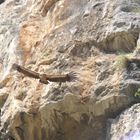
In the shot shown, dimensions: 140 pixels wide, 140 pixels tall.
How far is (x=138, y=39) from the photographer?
893 centimetres

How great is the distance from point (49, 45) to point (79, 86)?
5.69 feet

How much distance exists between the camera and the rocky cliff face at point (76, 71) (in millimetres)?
8078

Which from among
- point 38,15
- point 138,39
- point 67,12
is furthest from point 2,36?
point 138,39

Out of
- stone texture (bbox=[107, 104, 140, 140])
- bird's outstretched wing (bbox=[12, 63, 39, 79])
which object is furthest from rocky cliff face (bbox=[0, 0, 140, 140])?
bird's outstretched wing (bbox=[12, 63, 39, 79])

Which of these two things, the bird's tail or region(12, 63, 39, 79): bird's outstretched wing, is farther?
region(12, 63, 39, 79): bird's outstretched wing

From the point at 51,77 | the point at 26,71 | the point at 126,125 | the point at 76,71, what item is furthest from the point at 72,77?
the point at 126,125

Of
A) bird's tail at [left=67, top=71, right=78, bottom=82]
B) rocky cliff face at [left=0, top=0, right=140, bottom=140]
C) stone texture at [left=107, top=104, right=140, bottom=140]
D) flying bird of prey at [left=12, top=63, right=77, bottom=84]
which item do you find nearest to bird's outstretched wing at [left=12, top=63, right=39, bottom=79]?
flying bird of prey at [left=12, top=63, right=77, bottom=84]

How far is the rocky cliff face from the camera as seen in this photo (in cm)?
808

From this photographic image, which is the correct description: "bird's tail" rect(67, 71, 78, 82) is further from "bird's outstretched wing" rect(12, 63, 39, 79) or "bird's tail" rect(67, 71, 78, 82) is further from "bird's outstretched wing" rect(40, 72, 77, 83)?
"bird's outstretched wing" rect(12, 63, 39, 79)

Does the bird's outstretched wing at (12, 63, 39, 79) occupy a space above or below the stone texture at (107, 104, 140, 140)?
above

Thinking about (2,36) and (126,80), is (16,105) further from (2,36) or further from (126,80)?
(2,36)

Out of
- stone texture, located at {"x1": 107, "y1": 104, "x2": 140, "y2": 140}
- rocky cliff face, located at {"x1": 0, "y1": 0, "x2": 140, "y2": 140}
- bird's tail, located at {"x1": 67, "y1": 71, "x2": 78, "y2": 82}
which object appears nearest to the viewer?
stone texture, located at {"x1": 107, "y1": 104, "x2": 140, "y2": 140}

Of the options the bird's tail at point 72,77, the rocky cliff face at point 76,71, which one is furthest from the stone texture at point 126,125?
the bird's tail at point 72,77

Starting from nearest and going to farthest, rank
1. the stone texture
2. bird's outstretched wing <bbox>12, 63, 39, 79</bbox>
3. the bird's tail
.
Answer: the stone texture
the bird's tail
bird's outstretched wing <bbox>12, 63, 39, 79</bbox>
